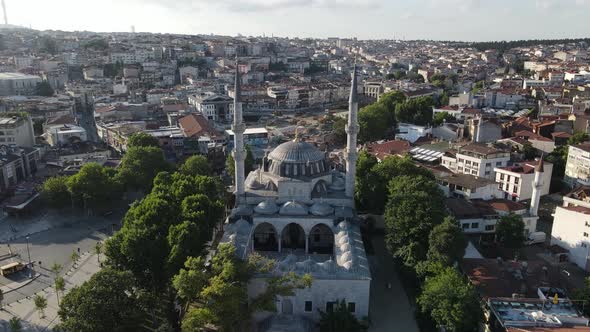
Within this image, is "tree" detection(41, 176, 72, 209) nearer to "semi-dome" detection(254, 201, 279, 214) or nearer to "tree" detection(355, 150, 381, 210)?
"semi-dome" detection(254, 201, 279, 214)

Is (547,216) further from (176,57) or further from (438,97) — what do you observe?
(176,57)

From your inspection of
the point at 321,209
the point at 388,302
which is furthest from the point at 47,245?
the point at 388,302

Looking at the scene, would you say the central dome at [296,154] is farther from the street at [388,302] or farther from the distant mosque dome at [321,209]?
the street at [388,302]

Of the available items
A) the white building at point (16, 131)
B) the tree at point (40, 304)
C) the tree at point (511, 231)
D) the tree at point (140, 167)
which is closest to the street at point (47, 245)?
the tree at point (40, 304)

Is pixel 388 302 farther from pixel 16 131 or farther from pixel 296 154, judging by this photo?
pixel 16 131

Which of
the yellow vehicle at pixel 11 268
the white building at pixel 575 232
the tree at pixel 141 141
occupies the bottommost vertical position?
the yellow vehicle at pixel 11 268

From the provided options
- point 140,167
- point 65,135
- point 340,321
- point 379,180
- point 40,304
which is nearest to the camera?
point 340,321

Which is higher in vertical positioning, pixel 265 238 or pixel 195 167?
pixel 195 167

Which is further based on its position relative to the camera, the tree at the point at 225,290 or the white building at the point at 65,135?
the white building at the point at 65,135
